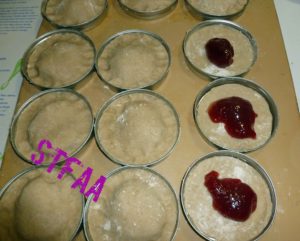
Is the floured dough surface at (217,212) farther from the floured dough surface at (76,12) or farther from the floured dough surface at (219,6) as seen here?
the floured dough surface at (76,12)

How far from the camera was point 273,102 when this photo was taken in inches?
79.2

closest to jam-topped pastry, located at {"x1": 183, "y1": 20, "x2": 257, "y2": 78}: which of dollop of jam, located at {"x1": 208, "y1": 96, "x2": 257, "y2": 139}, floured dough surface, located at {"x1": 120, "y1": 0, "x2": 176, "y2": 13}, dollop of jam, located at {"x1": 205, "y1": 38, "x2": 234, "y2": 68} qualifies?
dollop of jam, located at {"x1": 205, "y1": 38, "x2": 234, "y2": 68}

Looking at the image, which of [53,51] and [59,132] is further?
[53,51]

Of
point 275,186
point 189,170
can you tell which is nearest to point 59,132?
point 189,170

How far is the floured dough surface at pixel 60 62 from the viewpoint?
2.23 meters

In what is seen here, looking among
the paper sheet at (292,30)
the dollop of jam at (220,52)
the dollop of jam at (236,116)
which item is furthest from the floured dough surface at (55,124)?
the paper sheet at (292,30)

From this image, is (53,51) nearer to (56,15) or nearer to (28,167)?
(56,15)

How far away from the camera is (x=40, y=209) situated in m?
1.75

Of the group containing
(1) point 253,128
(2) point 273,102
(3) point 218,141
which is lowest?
(3) point 218,141

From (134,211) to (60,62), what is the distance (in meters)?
1.24

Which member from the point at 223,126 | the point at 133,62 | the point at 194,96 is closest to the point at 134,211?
the point at 223,126

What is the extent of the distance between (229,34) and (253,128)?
0.84 metres

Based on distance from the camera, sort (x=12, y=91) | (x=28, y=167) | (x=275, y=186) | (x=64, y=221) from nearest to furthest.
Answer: (x=64, y=221)
(x=275, y=186)
(x=28, y=167)
(x=12, y=91)

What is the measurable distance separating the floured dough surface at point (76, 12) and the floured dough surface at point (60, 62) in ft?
0.58
